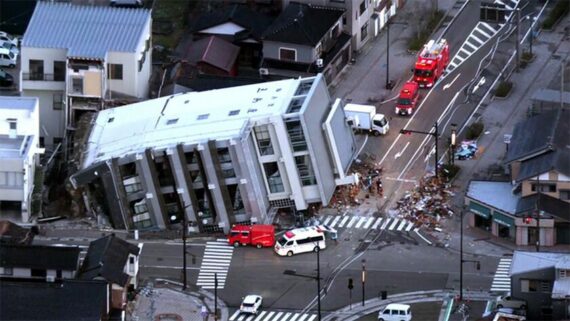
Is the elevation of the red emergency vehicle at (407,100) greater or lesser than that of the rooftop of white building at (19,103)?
greater

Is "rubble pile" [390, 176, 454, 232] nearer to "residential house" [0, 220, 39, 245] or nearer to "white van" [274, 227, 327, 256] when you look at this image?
"white van" [274, 227, 327, 256]

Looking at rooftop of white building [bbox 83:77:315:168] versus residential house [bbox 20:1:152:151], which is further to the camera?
residential house [bbox 20:1:152:151]

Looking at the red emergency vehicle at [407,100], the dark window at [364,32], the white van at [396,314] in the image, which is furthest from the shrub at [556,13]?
the white van at [396,314]

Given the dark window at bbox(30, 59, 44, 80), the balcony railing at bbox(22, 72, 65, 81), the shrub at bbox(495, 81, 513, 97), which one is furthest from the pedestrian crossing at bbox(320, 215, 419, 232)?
the dark window at bbox(30, 59, 44, 80)

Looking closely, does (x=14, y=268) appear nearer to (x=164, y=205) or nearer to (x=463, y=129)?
(x=164, y=205)

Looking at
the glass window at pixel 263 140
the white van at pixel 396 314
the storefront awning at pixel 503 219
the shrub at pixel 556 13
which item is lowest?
the white van at pixel 396 314

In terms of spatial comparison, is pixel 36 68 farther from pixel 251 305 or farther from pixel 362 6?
pixel 251 305

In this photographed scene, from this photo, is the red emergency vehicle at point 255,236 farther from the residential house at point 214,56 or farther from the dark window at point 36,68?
the residential house at point 214,56

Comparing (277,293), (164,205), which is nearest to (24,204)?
(164,205)

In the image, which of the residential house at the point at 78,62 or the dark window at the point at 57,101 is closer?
the residential house at the point at 78,62
